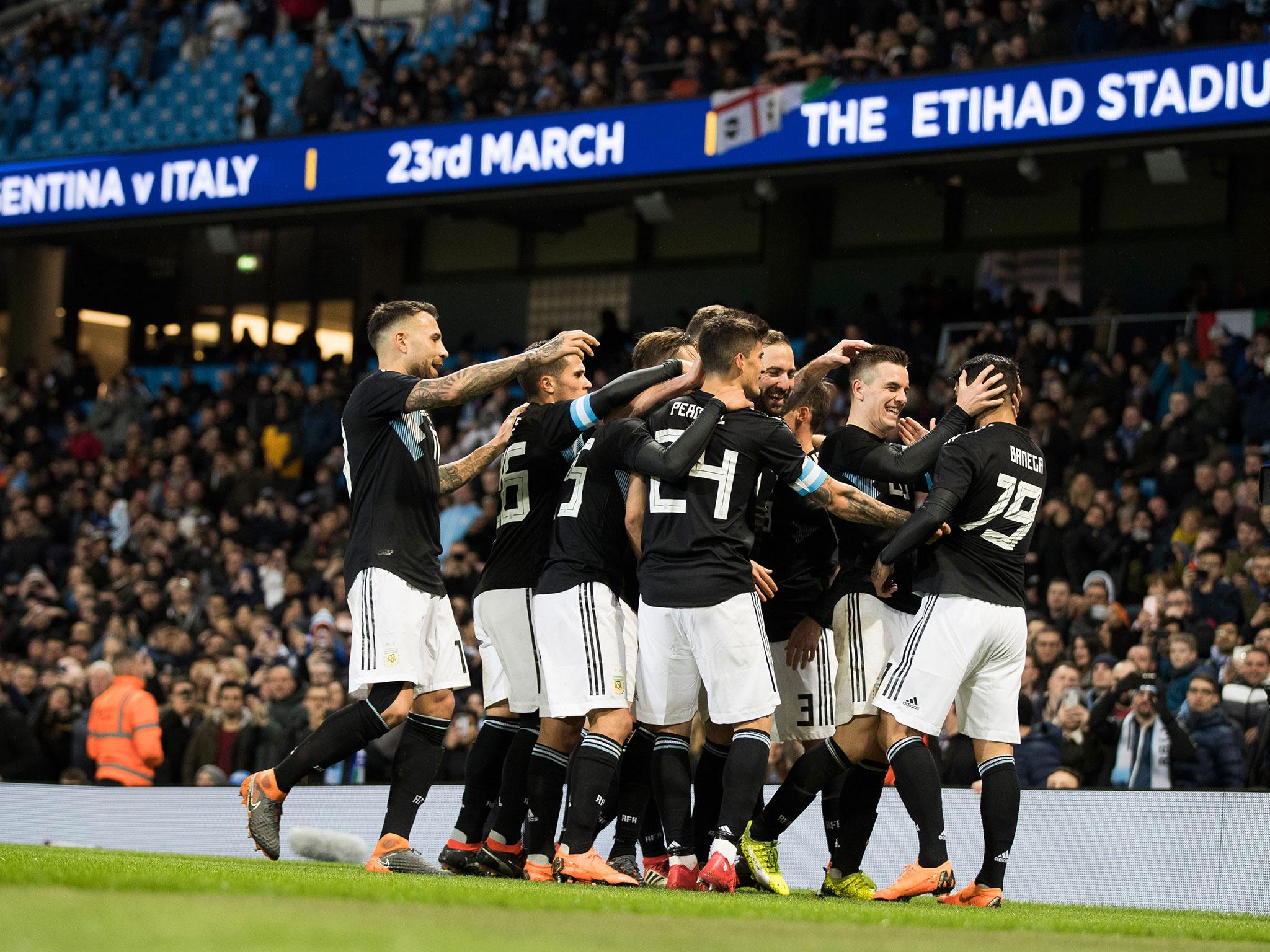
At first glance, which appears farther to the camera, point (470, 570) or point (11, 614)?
point (11, 614)

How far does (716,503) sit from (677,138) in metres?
10.8

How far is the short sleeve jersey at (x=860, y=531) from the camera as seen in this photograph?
6883 mm

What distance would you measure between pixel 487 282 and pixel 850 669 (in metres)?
17.3

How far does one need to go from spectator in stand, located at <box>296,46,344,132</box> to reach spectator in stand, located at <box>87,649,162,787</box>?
9.09 m

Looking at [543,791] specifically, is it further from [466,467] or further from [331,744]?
[466,467]

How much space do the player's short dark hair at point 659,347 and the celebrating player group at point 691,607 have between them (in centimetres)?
2

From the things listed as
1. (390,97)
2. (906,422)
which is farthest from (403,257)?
(906,422)

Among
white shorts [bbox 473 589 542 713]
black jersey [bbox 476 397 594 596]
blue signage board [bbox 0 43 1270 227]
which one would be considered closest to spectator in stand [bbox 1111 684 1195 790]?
white shorts [bbox 473 589 542 713]

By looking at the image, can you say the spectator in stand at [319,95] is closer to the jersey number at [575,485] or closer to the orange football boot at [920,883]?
the jersey number at [575,485]

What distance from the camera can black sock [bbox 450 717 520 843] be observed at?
730 centimetres

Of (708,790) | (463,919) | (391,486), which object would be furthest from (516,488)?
(463,919)

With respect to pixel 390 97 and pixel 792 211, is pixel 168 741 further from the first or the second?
pixel 792 211

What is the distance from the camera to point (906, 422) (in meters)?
7.21

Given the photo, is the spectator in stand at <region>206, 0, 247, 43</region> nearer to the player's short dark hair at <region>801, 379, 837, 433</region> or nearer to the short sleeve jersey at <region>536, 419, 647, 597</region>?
the player's short dark hair at <region>801, 379, 837, 433</region>
